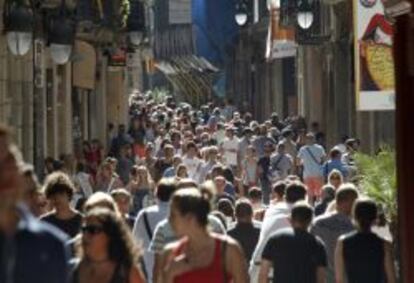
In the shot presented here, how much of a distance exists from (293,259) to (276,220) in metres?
2.03

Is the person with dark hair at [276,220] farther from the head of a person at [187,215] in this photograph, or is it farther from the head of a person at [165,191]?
the head of a person at [187,215]

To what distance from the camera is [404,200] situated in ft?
37.6

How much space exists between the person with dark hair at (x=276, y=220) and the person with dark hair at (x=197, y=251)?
2967 mm

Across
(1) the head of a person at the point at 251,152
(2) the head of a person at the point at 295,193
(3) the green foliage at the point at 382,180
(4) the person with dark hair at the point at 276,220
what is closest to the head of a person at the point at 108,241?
(4) the person with dark hair at the point at 276,220

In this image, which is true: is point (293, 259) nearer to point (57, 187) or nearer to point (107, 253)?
Answer: point (57, 187)

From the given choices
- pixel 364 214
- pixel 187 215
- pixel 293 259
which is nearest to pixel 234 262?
pixel 187 215

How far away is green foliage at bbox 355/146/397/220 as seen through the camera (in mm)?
13922

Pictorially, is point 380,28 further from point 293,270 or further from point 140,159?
point 140,159

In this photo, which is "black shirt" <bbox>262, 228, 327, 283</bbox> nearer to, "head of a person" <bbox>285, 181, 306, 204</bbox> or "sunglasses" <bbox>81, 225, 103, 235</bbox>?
"head of a person" <bbox>285, 181, 306, 204</bbox>

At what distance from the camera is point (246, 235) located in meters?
13.2

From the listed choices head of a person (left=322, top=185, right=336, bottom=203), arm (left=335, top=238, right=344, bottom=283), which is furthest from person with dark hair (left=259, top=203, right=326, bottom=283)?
head of a person (left=322, top=185, right=336, bottom=203)

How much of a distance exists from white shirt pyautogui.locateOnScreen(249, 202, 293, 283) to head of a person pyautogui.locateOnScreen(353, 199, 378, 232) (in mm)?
1278

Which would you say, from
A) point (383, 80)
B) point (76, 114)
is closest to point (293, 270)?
point (383, 80)

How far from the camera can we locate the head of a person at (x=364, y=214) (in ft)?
36.1
